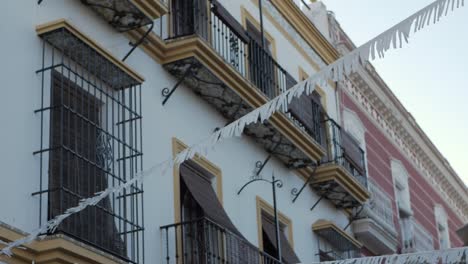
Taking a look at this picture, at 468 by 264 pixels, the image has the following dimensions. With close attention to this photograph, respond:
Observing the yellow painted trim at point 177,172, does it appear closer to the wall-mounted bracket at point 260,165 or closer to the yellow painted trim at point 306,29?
the wall-mounted bracket at point 260,165

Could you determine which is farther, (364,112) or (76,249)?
(364,112)

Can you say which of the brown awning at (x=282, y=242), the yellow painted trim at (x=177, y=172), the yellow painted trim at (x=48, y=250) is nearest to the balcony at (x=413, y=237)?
the brown awning at (x=282, y=242)

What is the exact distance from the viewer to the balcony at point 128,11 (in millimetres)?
10883

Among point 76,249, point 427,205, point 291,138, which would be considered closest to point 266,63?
point 291,138

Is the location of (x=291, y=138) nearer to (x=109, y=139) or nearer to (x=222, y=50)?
(x=222, y=50)

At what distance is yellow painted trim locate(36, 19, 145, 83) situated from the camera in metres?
9.74

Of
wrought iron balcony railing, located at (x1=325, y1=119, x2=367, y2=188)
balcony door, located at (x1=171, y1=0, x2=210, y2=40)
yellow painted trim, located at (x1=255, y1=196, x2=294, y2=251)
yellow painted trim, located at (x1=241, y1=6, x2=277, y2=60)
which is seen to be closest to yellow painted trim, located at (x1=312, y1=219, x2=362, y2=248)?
yellow painted trim, located at (x1=255, y1=196, x2=294, y2=251)

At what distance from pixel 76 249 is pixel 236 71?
420 cm

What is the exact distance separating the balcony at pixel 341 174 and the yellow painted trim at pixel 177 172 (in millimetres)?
3186

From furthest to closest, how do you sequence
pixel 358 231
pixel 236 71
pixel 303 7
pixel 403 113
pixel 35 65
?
pixel 403 113, pixel 303 7, pixel 358 231, pixel 236 71, pixel 35 65

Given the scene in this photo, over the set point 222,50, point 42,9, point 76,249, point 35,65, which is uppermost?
point 222,50

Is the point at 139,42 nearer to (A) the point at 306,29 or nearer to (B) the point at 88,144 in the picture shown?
(B) the point at 88,144

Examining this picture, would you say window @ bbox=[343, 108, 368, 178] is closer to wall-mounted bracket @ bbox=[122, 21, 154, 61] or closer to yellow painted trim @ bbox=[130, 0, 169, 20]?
wall-mounted bracket @ bbox=[122, 21, 154, 61]

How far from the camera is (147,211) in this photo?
11070 millimetres
